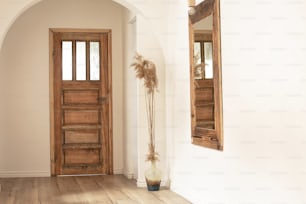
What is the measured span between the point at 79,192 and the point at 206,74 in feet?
7.75

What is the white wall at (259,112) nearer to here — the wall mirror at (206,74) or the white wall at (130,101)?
the wall mirror at (206,74)

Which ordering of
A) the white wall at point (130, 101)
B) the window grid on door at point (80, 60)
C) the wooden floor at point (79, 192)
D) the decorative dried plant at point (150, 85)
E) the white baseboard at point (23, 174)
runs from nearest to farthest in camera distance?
the wooden floor at point (79, 192) → the decorative dried plant at point (150, 85) → the white wall at point (130, 101) → the white baseboard at point (23, 174) → the window grid on door at point (80, 60)

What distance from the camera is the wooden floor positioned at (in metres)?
5.57

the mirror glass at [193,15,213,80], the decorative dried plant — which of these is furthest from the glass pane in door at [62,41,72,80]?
the mirror glass at [193,15,213,80]

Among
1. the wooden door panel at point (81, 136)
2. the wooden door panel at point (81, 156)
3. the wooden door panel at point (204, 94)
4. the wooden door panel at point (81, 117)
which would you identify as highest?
the wooden door panel at point (204, 94)

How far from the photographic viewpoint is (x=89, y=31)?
8094mm

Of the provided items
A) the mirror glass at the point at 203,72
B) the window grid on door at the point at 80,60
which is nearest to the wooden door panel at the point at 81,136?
the window grid on door at the point at 80,60

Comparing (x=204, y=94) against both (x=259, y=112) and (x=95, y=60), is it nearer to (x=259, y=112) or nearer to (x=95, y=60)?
(x=259, y=112)

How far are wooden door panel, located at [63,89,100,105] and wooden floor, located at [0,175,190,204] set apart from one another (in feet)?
4.04

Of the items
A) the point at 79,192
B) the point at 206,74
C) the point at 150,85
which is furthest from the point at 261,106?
the point at 79,192

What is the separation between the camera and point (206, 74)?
4.92 metres

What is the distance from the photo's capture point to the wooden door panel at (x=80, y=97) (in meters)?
8.04

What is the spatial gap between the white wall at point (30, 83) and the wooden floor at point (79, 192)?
44 centimetres

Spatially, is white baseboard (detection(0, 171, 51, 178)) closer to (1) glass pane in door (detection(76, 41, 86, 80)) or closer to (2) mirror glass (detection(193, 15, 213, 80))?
(1) glass pane in door (detection(76, 41, 86, 80))
